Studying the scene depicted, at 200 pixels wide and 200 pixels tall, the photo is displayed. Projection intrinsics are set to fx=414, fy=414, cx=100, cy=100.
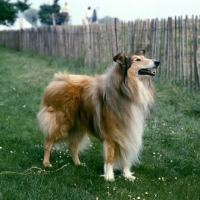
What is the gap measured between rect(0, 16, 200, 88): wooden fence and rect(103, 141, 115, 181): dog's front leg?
555 centimetres

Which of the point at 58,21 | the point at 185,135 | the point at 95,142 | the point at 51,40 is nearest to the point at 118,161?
the point at 95,142

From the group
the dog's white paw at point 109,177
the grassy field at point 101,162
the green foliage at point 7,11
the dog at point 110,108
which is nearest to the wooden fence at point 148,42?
the grassy field at point 101,162

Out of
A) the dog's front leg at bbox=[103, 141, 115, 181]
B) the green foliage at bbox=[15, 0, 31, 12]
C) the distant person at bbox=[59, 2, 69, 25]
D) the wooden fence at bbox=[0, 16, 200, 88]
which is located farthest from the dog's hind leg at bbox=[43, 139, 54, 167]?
the green foliage at bbox=[15, 0, 31, 12]

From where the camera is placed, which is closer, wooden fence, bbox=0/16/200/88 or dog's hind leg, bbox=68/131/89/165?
dog's hind leg, bbox=68/131/89/165

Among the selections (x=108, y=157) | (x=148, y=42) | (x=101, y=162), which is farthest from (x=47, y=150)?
(x=148, y=42)

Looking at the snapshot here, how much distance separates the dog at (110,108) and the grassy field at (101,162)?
342mm

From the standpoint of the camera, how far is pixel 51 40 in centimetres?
2302

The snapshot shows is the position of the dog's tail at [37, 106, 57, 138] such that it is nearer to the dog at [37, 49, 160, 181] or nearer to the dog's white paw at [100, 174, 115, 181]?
the dog at [37, 49, 160, 181]

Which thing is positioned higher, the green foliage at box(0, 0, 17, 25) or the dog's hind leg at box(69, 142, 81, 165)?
the green foliage at box(0, 0, 17, 25)

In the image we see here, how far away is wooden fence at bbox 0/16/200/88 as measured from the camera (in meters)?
11.1

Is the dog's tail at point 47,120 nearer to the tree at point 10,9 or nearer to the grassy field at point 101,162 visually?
the grassy field at point 101,162

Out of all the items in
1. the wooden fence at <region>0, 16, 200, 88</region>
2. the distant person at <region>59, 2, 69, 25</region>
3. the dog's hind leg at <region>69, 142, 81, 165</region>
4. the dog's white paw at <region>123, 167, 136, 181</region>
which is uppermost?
the distant person at <region>59, 2, 69, 25</region>

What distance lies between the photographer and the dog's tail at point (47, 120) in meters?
6.57

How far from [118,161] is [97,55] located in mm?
10627
